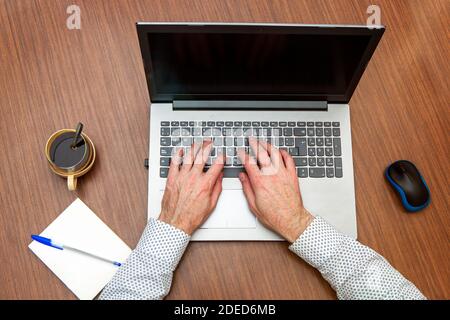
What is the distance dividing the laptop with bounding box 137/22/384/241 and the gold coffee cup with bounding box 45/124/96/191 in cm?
13

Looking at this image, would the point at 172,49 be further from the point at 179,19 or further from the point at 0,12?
the point at 0,12

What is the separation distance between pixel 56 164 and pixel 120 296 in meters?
0.29

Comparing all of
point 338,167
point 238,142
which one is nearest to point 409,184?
point 338,167

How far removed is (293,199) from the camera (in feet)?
3.03

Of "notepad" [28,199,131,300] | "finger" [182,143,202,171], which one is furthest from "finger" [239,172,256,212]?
"notepad" [28,199,131,300]

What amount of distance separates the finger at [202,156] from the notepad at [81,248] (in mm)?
218

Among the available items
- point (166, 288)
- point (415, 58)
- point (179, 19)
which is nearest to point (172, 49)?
point (179, 19)

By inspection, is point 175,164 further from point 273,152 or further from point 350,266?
point 350,266

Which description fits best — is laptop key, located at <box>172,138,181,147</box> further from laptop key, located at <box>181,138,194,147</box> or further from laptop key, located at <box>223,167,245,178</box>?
laptop key, located at <box>223,167,245,178</box>

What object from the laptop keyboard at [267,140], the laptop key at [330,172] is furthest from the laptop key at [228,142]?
the laptop key at [330,172]

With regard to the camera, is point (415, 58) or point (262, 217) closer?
point (262, 217)

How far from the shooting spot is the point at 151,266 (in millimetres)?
870

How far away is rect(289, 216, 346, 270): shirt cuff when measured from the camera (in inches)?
34.8

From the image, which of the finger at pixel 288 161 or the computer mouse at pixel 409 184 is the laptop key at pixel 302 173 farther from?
the computer mouse at pixel 409 184
